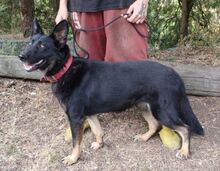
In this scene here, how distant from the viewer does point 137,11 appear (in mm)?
3898

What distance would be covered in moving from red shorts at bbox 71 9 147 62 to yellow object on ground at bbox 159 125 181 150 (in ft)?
2.43

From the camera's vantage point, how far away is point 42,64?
3.50 m

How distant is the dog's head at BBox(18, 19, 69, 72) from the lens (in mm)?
3418

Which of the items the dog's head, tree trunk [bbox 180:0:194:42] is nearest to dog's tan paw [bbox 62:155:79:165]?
the dog's head

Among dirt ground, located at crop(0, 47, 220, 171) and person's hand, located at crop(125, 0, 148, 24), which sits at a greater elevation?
person's hand, located at crop(125, 0, 148, 24)

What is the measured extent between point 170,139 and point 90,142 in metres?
0.76

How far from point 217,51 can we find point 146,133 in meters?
2.76

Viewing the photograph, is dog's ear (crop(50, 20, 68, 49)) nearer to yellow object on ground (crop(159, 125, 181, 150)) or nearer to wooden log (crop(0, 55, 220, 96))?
yellow object on ground (crop(159, 125, 181, 150))

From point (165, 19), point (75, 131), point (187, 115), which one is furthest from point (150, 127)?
point (165, 19)

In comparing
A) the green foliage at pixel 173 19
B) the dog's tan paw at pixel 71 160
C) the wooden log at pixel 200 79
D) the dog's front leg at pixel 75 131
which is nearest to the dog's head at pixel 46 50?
the dog's front leg at pixel 75 131

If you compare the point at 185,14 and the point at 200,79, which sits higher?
the point at 185,14

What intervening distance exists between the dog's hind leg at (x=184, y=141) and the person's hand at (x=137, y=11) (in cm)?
104

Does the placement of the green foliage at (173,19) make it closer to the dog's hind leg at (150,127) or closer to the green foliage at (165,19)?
the green foliage at (165,19)

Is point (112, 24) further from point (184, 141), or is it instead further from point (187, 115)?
point (184, 141)
